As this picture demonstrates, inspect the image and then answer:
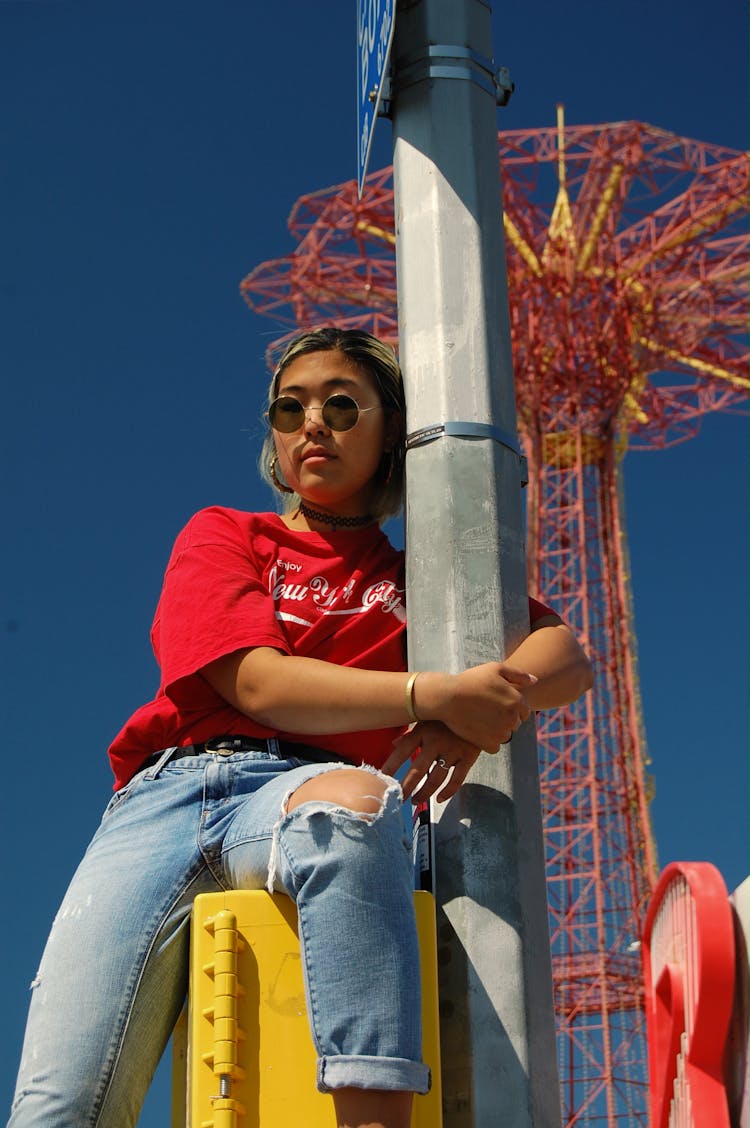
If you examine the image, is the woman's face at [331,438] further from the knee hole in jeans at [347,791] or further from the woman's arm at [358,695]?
the knee hole in jeans at [347,791]

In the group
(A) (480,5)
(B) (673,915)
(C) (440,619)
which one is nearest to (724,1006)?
(B) (673,915)

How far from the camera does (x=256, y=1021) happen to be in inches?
84.6

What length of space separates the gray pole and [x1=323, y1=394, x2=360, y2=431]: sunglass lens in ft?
0.52

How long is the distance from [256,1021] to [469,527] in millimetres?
819

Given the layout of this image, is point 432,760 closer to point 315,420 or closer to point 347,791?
point 347,791

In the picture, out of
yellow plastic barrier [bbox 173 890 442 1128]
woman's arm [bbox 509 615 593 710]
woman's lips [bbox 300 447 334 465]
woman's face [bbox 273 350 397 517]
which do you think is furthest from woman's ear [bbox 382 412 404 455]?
yellow plastic barrier [bbox 173 890 442 1128]

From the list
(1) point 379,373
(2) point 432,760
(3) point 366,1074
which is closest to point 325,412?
(1) point 379,373

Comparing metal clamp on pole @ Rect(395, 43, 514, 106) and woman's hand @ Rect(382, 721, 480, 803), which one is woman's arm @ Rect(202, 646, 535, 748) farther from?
metal clamp on pole @ Rect(395, 43, 514, 106)

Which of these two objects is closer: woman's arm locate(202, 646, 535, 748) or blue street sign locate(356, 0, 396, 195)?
woman's arm locate(202, 646, 535, 748)

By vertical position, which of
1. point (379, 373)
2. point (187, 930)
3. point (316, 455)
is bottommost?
point (187, 930)

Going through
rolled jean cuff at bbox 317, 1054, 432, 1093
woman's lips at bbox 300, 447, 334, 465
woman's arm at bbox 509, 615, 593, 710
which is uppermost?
woman's lips at bbox 300, 447, 334, 465

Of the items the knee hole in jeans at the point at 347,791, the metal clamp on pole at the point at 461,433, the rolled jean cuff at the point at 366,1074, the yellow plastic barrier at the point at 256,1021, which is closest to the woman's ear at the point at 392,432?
the metal clamp on pole at the point at 461,433

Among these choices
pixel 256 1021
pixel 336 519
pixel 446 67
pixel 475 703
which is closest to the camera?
pixel 256 1021

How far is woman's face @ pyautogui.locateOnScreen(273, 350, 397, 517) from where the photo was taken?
9.35 ft
